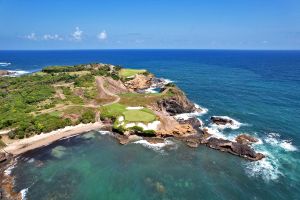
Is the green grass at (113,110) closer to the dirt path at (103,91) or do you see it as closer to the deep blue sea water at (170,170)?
the dirt path at (103,91)

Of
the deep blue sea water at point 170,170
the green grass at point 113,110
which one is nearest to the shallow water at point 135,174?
the deep blue sea water at point 170,170

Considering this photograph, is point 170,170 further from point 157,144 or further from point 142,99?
point 142,99

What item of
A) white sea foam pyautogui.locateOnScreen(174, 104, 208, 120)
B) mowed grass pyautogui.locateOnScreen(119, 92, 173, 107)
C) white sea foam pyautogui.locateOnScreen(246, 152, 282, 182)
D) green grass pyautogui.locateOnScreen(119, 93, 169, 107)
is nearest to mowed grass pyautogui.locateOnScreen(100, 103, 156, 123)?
green grass pyautogui.locateOnScreen(119, 93, 169, 107)

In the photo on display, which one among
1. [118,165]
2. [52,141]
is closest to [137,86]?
[52,141]

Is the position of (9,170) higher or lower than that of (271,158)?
lower

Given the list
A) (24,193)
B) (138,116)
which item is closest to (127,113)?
(138,116)

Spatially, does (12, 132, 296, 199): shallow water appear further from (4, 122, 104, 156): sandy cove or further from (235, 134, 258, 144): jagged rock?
(235, 134, 258, 144): jagged rock
